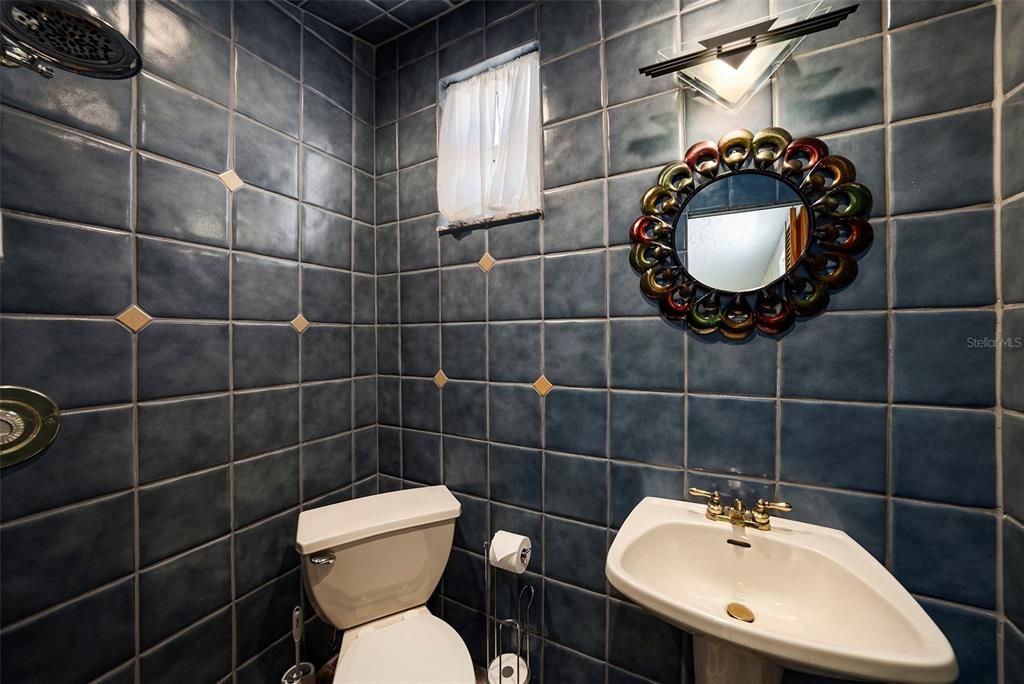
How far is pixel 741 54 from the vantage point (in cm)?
98

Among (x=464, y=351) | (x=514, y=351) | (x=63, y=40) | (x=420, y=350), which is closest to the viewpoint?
(x=63, y=40)

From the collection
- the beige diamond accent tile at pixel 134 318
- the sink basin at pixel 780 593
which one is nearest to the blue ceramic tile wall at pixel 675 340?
the sink basin at pixel 780 593

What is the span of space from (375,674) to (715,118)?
1.84 metres

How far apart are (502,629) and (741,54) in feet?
6.43

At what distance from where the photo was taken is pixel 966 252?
86cm

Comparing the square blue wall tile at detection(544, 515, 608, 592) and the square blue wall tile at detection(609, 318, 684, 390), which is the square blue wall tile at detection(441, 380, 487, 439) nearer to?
the square blue wall tile at detection(544, 515, 608, 592)

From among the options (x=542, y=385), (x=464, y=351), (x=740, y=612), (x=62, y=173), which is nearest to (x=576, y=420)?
(x=542, y=385)

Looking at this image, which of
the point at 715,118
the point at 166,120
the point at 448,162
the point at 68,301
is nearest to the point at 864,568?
the point at 715,118

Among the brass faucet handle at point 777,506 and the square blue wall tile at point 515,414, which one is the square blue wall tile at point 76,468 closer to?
the square blue wall tile at point 515,414

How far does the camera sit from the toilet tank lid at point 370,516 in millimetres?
1185

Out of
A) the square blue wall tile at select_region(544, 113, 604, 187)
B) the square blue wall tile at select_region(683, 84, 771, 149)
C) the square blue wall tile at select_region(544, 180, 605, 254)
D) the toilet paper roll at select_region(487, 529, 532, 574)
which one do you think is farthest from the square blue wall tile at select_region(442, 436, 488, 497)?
the square blue wall tile at select_region(683, 84, 771, 149)

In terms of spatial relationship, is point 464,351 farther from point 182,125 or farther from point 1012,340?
point 1012,340

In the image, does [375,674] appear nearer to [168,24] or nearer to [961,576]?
[961,576]

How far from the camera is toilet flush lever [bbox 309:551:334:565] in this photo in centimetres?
117
